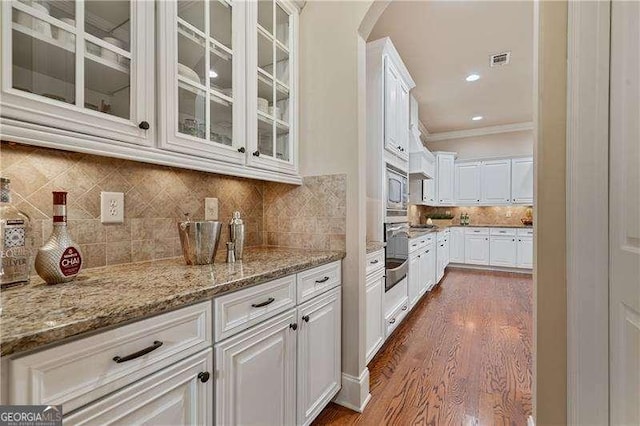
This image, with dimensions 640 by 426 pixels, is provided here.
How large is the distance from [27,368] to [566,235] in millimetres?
1674

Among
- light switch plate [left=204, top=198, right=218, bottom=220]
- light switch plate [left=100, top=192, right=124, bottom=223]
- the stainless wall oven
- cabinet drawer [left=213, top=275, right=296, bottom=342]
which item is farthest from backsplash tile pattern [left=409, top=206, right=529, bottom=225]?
light switch plate [left=100, top=192, right=124, bottom=223]

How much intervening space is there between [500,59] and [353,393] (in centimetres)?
391

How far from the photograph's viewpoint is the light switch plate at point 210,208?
5.22 ft

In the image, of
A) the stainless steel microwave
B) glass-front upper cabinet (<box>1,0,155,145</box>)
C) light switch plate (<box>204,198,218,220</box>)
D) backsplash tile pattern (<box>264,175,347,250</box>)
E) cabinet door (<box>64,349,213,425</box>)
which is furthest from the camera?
the stainless steel microwave

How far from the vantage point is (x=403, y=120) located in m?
2.88

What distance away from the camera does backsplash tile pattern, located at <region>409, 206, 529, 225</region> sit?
6176mm

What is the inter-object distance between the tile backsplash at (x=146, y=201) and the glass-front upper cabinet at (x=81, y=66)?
0.92 ft

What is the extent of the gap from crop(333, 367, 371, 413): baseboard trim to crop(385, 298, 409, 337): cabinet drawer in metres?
0.68

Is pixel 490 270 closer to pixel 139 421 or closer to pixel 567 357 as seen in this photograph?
pixel 567 357

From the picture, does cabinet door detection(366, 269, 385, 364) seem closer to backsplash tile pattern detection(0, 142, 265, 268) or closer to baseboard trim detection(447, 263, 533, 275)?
backsplash tile pattern detection(0, 142, 265, 268)

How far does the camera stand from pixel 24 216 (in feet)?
2.94

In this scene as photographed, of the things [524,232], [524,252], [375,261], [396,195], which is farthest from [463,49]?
[524,252]

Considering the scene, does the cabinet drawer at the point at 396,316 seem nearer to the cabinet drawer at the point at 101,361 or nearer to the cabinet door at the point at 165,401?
the cabinet door at the point at 165,401

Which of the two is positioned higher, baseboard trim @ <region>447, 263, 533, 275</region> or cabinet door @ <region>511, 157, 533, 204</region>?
cabinet door @ <region>511, 157, 533, 204</region>
